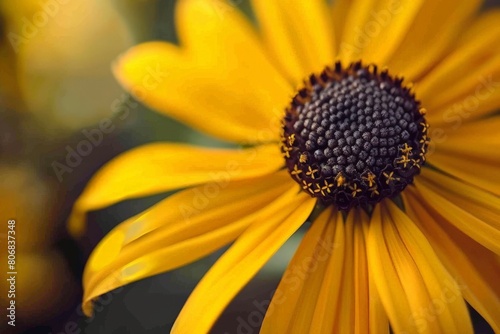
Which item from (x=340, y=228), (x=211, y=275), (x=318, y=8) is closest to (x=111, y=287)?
(x=211, y=275)

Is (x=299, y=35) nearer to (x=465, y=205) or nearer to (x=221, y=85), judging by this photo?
(x=221, y=85)

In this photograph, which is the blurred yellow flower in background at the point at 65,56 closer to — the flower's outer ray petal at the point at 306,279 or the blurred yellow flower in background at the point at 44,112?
the blurred yellow flower in background at the point at 44,112

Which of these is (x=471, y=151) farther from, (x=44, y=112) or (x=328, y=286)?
(x=44, y=112)

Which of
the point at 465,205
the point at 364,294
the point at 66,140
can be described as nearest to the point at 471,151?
the point at 465,205

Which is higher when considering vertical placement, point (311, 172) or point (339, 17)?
point (339, 17)

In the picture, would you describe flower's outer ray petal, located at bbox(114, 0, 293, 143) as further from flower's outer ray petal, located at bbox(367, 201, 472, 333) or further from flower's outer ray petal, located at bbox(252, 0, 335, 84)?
flower's outer ray petal, located at bbox(367, 201, 472, 333)

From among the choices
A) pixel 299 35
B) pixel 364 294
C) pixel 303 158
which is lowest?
pixel 364 294

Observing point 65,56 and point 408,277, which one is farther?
point 65,56
